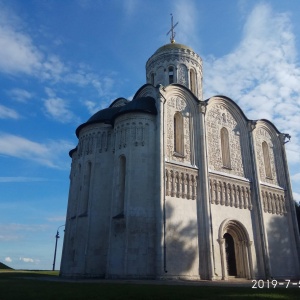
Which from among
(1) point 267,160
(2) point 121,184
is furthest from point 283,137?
(2) point 121,184

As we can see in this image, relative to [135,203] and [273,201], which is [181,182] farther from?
[273,201]

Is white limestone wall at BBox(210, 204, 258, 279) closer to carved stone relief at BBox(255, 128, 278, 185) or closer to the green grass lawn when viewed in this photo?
carved stone relief at BBox(255, 128, 278, 185)

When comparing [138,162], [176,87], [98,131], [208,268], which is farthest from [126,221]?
[176,87]

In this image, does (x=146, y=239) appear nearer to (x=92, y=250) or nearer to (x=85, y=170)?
(x=92, y=250)

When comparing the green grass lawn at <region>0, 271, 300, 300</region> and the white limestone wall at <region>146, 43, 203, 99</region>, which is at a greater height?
the white limestone wall at <region>146, 43, 203, 99</region>

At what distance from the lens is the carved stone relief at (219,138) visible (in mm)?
18703

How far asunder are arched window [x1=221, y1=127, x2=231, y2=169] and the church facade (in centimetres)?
7

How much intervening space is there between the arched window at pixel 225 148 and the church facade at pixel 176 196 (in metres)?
0.07

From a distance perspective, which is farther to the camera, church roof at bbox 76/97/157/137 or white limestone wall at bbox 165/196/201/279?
church roof at bbox 76/97/157/137

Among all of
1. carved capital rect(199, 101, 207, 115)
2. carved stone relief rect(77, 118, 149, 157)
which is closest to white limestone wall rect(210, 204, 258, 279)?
carved stone relief rect(77, 118, 149, 157)

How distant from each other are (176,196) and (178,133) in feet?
13.9

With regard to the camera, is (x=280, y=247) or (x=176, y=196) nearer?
(x=176, y=196)

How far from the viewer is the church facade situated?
14.8m

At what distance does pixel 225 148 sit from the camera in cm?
2017
